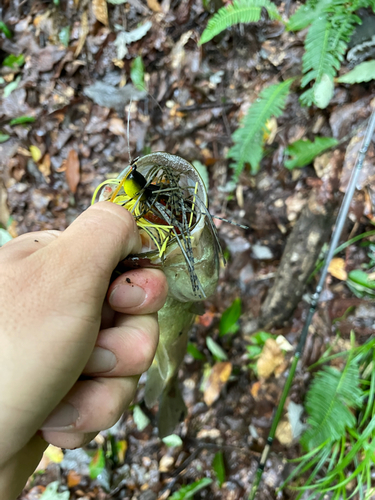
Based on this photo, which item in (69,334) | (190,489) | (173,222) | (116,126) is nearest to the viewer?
(69,334)

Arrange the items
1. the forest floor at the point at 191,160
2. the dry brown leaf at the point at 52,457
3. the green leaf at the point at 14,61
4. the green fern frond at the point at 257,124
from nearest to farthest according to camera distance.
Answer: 1. the green fern frond at the point at 257,124
2. the forest floor at the point at 191,160
3. the dry brown leaf at the point at 52,457
4. the green leaf at the point at 14,61

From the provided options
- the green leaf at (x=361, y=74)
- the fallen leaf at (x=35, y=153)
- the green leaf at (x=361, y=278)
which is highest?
the green leaf at (x=361, y=74)

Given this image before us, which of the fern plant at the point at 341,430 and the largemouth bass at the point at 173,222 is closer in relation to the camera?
the largemouth bass at the point at 173,222

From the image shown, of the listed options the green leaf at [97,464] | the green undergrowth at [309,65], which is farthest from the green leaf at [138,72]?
the green leaf at [97,464]

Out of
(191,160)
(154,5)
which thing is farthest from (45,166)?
(154,5)

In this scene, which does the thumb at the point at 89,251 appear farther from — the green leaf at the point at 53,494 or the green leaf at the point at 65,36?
the green leaf at the point at 65,36

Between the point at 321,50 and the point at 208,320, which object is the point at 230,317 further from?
the point at 321,50

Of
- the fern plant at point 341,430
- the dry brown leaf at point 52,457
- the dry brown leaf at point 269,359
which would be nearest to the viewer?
the fern plant at point 341,430

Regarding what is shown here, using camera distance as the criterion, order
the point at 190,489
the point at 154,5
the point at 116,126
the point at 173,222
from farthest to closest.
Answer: the point at 116,126 → the point at 154,5 → the point at 190,489 → the point at 173,222
